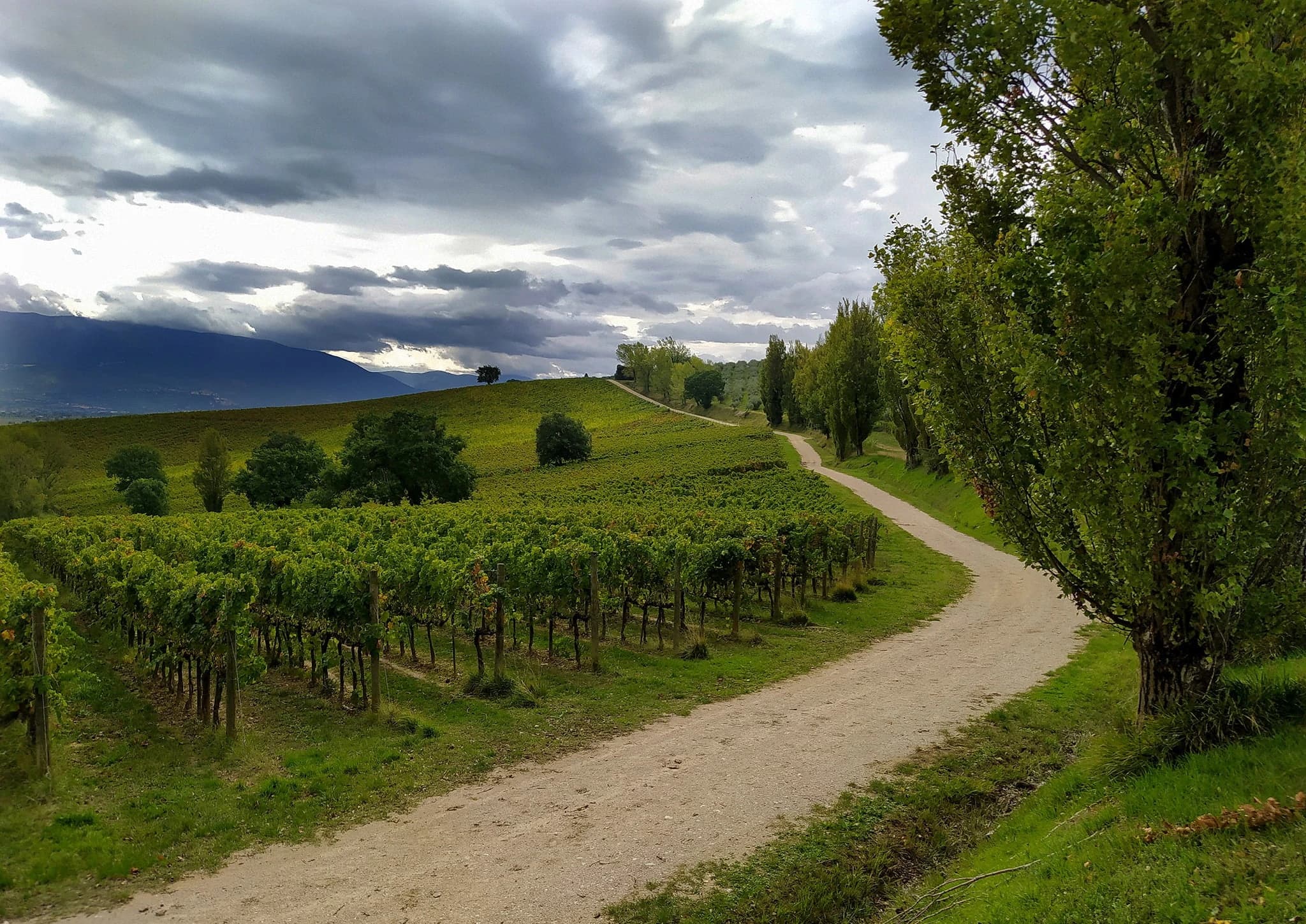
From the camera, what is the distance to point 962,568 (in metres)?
30.1

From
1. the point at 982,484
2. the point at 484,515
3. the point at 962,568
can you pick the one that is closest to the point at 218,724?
the point at 982,484

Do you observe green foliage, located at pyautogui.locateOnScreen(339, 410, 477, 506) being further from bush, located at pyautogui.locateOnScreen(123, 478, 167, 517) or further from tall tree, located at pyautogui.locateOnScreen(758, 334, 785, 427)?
tall tree, located at pyautogui.locateOnScreen(758, 334, 785, 427)

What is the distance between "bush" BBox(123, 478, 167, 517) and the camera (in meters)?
72.0

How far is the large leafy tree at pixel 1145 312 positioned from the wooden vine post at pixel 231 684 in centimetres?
1215

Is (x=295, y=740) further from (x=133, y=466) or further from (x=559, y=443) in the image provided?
(x=133, y=466)

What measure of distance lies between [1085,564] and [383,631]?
471 inches

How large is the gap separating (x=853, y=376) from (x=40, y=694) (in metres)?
64.9

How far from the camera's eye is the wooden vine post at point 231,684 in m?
11.8

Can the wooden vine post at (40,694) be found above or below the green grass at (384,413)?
below

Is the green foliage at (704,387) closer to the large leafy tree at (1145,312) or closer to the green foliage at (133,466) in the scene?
the green foliage at (133,466)

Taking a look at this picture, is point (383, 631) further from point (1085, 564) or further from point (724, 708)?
point (1085, 564)

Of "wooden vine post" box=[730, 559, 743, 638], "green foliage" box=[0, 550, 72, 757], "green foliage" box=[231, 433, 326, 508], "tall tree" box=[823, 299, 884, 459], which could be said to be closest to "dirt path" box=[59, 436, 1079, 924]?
"wooden vine post" box=[730, 559, 743, 638]

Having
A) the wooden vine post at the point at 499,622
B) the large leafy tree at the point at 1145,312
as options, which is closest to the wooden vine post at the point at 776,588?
the wooden vine post at the point at 499,622

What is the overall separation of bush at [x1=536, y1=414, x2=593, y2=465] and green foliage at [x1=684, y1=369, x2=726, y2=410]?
58.9 metres
